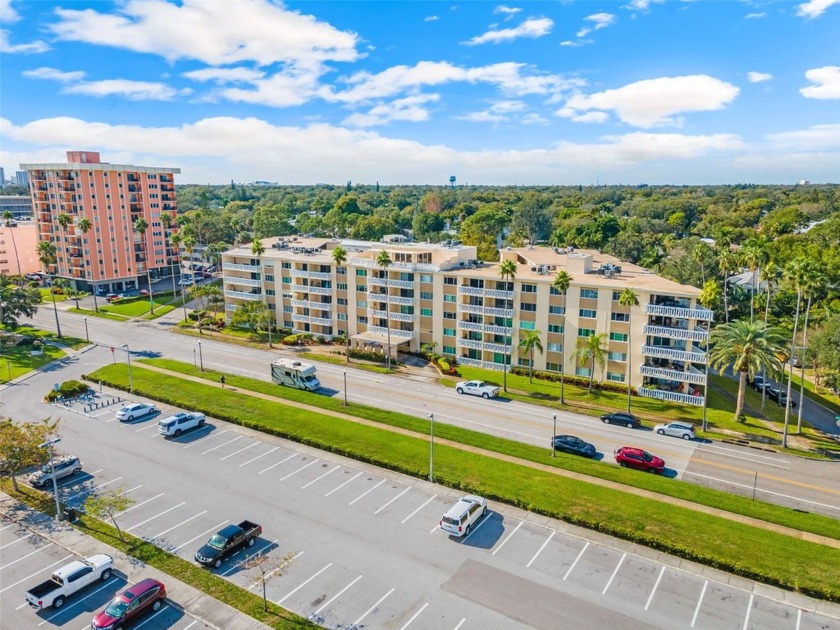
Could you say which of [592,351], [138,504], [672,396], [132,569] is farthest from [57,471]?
[672,396]

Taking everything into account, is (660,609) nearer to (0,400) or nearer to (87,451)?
(87,451)

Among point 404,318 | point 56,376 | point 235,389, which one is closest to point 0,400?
point 56,376

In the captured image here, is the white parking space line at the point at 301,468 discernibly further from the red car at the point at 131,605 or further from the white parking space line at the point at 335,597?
the red car at the point at 131,605

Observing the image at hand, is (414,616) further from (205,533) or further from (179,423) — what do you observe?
(179,423)

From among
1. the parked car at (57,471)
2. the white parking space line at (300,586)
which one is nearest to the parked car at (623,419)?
the white parking space line at (300,586)

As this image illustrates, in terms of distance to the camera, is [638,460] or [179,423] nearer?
[638,460]

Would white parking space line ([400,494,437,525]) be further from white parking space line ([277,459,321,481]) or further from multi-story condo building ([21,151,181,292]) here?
multi-story condo building ([21,151,181,292])
